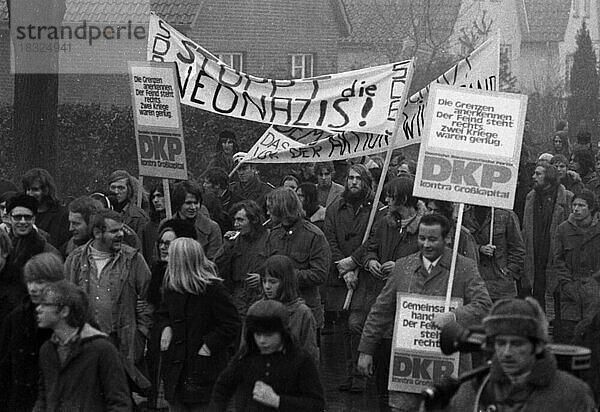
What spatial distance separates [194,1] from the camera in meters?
32.5

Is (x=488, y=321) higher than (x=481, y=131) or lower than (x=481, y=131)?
lower

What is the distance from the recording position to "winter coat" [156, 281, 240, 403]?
8.46 m

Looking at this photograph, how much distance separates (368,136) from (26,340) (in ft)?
20.8

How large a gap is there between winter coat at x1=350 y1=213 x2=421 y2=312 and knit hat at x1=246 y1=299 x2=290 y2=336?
3.40 m

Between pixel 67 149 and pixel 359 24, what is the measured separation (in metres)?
21.6

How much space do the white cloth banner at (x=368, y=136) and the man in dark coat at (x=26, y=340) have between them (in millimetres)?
4940

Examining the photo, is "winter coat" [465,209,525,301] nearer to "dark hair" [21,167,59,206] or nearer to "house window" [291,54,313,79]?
"dark hair" [21,167,59,206]

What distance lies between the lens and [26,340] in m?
7.72

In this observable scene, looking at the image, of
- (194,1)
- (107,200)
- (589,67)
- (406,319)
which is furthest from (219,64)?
(589,67)

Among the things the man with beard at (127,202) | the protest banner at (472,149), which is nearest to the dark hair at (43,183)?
the man with beard at (127,202)

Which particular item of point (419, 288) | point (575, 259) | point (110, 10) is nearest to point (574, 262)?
point (575, 259)

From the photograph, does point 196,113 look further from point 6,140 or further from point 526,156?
point 526,156

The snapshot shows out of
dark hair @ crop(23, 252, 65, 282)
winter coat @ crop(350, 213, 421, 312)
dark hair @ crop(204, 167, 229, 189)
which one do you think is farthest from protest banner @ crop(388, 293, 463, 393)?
dark hair @ crop(204, 167, 229, 189)

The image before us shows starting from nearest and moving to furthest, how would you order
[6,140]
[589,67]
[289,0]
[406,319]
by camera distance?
[406,319], [6,140], [289,0], [589,67]
